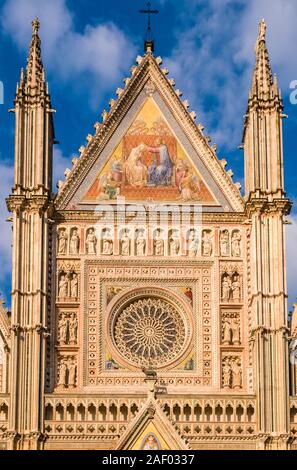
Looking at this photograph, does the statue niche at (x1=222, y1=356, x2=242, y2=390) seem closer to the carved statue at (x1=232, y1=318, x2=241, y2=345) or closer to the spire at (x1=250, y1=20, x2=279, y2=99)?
the carved statue at (x1=232, y1=318, x2=241, y2=345)

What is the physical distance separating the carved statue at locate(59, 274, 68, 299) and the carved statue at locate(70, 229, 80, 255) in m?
0.70

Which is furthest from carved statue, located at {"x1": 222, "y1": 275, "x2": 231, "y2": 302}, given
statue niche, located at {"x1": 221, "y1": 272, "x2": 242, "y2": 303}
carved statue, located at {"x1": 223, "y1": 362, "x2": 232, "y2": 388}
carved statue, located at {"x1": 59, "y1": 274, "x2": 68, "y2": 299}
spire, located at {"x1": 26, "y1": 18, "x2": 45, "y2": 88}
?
spire, located at {"x1": 26, "y1": 18, "x2": 45, "y2": 88}

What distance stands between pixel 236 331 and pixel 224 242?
2.39 m

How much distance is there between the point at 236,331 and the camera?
41.0 metres

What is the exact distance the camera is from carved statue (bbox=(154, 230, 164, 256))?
41.6m

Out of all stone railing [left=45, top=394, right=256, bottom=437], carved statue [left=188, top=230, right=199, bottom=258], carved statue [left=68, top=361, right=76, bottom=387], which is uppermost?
carved statue [left=188, top=230, right=199, bottom=258]

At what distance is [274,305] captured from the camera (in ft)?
133

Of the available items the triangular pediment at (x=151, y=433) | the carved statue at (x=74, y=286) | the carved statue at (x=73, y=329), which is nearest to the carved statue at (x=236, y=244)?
the carved statue at (x=74, y=286)

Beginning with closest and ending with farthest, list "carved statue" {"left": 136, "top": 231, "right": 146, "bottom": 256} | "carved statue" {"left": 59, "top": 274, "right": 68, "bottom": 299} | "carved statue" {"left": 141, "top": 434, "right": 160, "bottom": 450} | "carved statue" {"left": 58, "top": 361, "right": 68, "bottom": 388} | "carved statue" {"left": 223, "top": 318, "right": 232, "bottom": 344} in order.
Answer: "carved statue" {"left": 141, "top": 434, "right": 160, "bottom": 450}
"carved statue" {"left": 58, "top": 361, "right": 68, "bottom": 388}
"carved statue" {"left": 223, "top": 318, "right": 232, "bottom": 344}
"carved statue" {"left": 59, "top": 274, "right": 68, "bottom": 299}
"carved statue" {"left": 136, "top": 231, "right": 146, "bottom": 256}

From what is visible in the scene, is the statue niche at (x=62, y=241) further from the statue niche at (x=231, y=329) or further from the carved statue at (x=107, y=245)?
the statue niche at (x=231, y=329)
